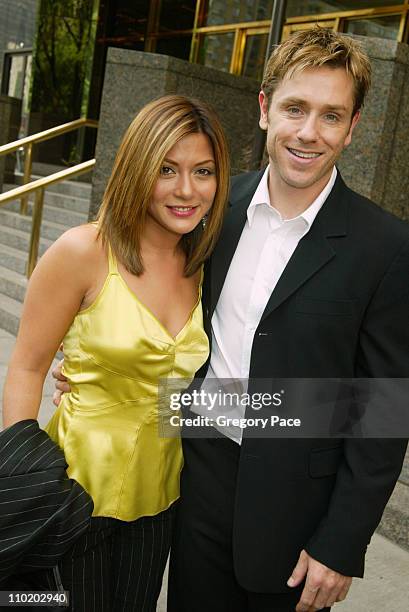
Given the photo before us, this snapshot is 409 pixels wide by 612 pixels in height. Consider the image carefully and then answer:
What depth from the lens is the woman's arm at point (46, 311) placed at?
1.79 metres

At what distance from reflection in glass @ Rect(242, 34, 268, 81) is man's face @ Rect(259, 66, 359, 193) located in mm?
11684

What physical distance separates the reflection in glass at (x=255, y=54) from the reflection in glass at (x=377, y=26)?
84.7 inches

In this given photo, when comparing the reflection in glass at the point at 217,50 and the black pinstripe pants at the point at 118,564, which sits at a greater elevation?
the reflection in glass at the point at 217,50

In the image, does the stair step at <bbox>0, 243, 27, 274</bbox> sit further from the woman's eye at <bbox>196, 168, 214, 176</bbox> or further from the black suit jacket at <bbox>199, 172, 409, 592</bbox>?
the black suit jacket at <bbox>199, 172, 409, 592</bbox>

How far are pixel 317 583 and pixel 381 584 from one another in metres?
1.43

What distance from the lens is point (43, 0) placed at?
1362cm

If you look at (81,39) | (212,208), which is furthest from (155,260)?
(81,39)

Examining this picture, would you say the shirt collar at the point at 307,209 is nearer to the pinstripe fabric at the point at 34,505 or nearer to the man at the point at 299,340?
the man at the point at 299,340

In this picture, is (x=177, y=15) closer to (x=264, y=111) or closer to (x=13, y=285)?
(x=13, y=285)

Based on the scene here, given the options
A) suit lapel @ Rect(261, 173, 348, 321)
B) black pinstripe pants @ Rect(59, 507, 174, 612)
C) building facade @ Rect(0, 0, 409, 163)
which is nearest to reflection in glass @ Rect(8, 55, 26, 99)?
building facade @ Rect(0, 0, 409, 163)

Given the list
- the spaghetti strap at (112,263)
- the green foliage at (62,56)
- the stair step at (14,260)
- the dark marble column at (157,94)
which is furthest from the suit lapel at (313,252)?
the green foliage at (62,56)

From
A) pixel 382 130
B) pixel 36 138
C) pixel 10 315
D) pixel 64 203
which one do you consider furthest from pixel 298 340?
pixel 36 138

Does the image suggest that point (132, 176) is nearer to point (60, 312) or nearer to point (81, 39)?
point (60, 312)

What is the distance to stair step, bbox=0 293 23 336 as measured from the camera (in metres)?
6.17
